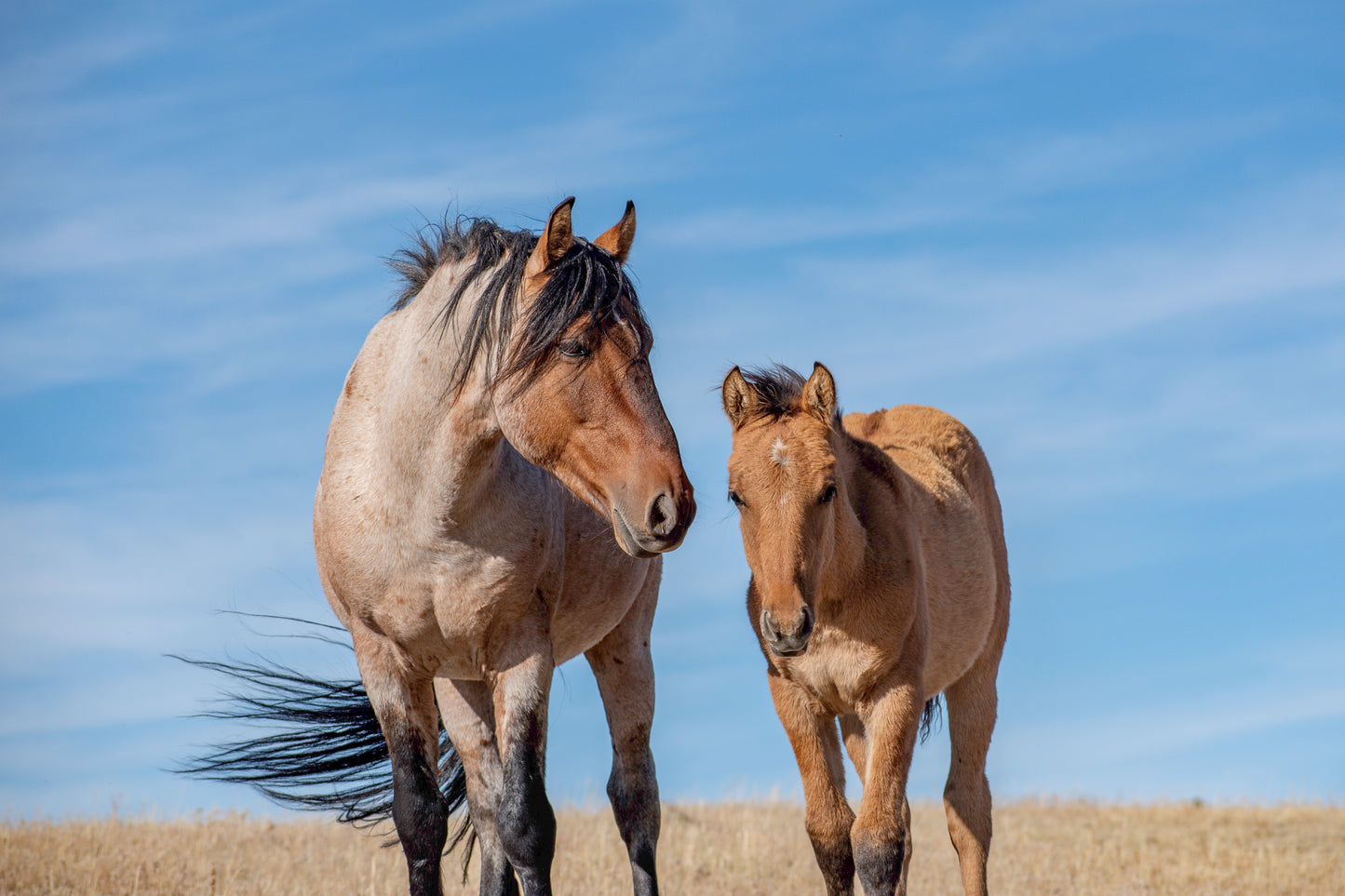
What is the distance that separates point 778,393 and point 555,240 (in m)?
1.50

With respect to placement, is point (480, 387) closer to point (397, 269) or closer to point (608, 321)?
point (608, 321)

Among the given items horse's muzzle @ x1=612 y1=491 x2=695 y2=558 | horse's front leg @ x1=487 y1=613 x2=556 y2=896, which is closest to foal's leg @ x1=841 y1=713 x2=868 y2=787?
horse's front leg @ x1=487 y1=613 x2=556 y2=896

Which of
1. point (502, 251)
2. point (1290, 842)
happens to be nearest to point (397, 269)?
point (502, 251)

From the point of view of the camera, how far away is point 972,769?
638 cm

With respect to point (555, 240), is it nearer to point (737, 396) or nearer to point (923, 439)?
point (737, 396)

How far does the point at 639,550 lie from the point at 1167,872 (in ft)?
22.0

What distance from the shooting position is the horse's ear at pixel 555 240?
13.8ft

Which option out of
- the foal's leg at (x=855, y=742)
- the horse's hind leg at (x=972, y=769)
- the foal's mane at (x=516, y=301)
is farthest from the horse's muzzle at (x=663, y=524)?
the horse's hind leg at (x=972, y=769)

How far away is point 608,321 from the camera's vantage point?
4.15 meters

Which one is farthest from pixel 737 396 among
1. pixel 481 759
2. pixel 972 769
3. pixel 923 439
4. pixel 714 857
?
pixel 714 857

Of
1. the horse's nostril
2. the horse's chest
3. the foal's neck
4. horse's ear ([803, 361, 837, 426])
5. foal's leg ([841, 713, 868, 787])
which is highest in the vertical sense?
horse's ear ([803, 361, 837, 426])

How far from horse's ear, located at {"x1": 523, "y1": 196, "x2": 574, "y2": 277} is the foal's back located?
88.5 inches

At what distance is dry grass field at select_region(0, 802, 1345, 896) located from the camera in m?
7.51

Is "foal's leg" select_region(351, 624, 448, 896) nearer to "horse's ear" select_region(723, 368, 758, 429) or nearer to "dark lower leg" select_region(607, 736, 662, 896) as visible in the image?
"dark lower leg" select_region(607, 736, 662, 896)
